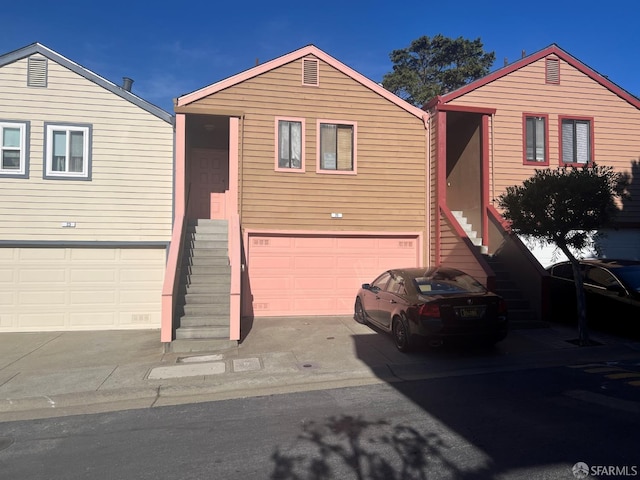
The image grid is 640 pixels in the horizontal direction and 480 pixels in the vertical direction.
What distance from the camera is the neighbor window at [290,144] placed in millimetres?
11797

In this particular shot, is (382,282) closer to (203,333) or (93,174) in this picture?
(203,333)

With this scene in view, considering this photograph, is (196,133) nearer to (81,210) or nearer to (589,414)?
(81,210)

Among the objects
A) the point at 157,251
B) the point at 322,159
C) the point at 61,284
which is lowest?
the point at 61,284

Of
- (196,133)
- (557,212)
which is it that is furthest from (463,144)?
(196,133)

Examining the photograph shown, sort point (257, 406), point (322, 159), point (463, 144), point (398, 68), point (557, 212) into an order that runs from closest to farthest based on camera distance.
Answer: point (257, 406)
point (557, 212)
point (322, 159)
point (463, 144)
point (398, 68)

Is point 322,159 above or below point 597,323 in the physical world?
above

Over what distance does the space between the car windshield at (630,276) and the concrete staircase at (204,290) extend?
7714 millimetres

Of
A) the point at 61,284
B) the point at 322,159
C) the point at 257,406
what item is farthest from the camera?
the point at 322,159

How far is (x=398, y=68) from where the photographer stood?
1501 inches

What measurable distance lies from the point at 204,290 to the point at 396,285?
13.2 ft

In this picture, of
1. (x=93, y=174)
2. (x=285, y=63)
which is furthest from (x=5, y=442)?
(x=285, y=63)

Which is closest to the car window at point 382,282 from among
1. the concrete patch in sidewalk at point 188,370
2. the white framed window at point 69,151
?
the concrete patch in sidewalk at point 188,370

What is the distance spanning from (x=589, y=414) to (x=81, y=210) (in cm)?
1081

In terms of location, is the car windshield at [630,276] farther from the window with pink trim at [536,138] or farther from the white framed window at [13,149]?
the white framed window at [13,149]
